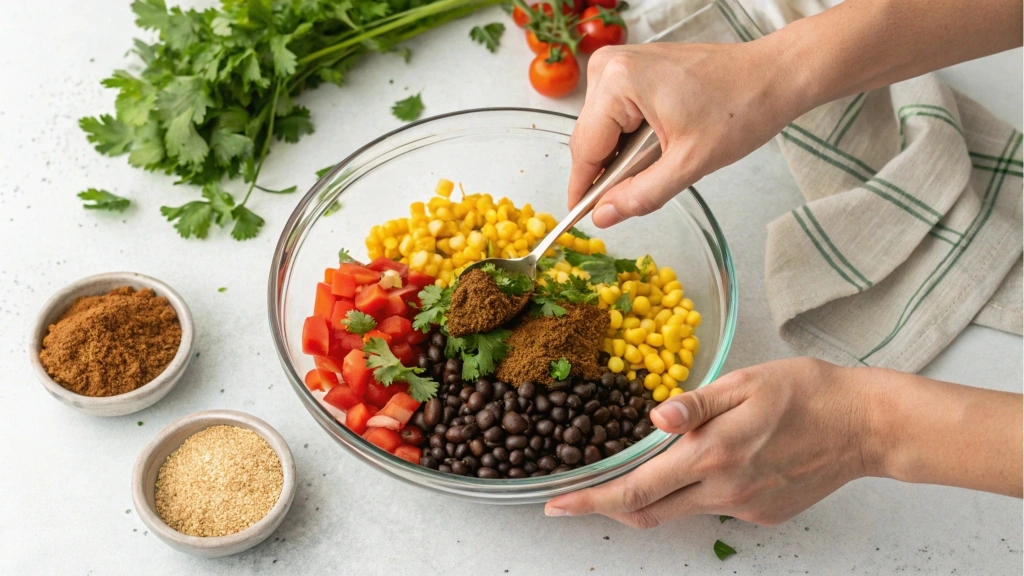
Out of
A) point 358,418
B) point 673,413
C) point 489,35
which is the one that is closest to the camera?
point 673,413

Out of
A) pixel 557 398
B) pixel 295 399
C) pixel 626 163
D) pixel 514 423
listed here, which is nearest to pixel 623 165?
pixel 626 163

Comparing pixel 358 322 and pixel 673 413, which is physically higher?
pixel 673 413

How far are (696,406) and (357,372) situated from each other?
1.09 meters

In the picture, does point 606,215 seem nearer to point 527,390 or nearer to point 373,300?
point 527,390

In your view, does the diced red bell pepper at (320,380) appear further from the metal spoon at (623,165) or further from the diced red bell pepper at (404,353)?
the metal spoon at (623,165)

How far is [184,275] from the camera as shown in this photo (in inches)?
127

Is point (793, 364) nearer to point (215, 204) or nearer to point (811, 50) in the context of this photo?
point (811, 50)

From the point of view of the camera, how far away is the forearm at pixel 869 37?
247 centimetres

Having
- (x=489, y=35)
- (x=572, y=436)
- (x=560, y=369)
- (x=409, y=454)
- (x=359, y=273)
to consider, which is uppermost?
(x=489, y=35)

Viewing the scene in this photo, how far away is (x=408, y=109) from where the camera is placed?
11.7 feet

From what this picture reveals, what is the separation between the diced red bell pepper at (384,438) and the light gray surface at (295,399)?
27 cm

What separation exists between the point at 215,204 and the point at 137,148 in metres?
0.43

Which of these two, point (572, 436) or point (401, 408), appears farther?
point (401, 408)

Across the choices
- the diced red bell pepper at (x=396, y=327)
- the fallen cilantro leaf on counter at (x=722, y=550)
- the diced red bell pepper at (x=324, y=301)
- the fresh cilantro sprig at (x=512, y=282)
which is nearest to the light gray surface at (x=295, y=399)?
the fallen cilantro leaf on counter at (x=722, y=550)
